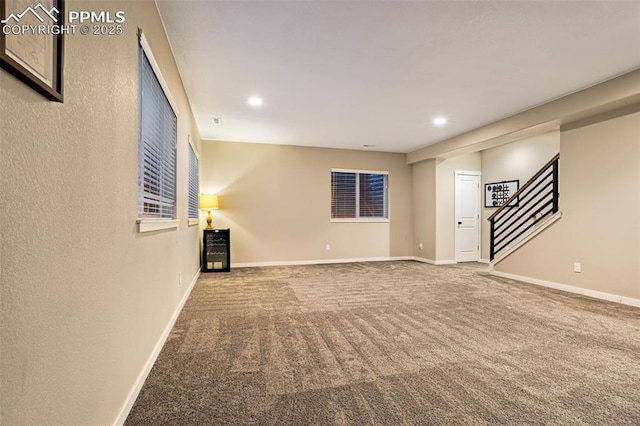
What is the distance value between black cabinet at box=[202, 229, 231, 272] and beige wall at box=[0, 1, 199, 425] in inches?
154

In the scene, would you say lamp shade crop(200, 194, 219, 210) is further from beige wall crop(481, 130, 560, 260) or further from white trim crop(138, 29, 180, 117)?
beige wall crop(481, 130, 560, 260)

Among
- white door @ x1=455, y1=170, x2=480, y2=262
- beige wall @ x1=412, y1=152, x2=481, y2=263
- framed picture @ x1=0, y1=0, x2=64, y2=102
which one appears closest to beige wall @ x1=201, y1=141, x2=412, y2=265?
beige wall @ x1=412, y1=152, x2=481, y2=263

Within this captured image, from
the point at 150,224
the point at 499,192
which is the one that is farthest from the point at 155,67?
the point at 499,192

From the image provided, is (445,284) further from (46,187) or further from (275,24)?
(46,187)

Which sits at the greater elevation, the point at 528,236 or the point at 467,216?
the point at 467,216

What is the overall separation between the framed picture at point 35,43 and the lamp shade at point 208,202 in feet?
16.4

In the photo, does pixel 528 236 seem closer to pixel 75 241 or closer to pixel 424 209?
pixel 424 209

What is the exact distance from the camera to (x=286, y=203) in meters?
6.61

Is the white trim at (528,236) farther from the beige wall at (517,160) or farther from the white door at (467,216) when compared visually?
the beige wall at (517,160)

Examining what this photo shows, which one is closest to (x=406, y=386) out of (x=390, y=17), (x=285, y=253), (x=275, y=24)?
(x=390, y=17)

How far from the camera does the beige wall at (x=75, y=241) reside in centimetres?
76

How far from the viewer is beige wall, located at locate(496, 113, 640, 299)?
3633 mm

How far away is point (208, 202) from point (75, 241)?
490 cm

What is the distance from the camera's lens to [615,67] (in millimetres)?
3211
